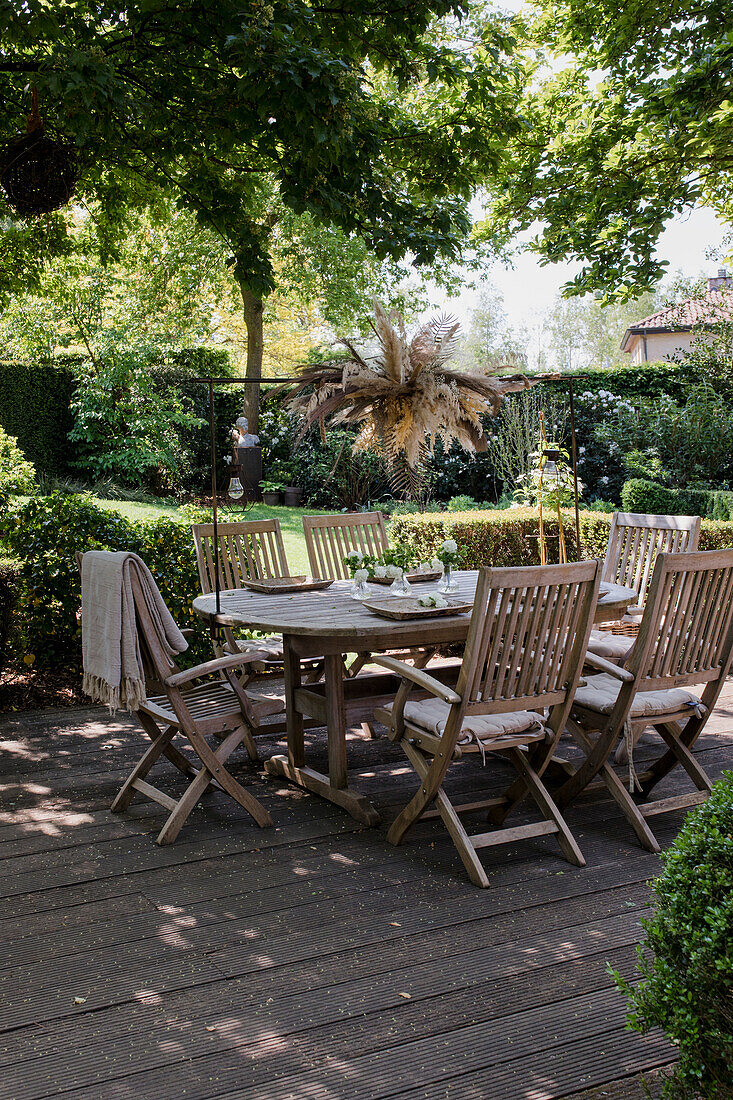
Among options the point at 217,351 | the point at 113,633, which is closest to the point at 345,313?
the point at 217,351

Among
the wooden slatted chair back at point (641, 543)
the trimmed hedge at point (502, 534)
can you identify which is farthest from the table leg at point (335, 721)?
the trimmed hedge at point (502, 534)

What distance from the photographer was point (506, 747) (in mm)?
3332

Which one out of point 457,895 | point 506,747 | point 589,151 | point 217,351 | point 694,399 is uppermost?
point 589,151

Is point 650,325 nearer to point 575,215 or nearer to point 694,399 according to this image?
point 694,399

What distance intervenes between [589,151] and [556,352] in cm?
4785

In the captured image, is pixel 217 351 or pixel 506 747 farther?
pixel 217 351

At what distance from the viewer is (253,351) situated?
44.8 ft

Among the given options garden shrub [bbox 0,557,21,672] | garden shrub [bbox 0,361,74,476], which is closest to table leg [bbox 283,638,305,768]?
garden shrub [bbox 0,557,21,672]

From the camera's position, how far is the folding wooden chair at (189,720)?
11.5ft

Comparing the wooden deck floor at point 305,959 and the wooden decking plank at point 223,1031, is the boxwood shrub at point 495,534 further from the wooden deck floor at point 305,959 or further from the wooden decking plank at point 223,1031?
the wooden decking plank at point 223,1031

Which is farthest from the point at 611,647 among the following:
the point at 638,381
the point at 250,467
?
the point at 250,467

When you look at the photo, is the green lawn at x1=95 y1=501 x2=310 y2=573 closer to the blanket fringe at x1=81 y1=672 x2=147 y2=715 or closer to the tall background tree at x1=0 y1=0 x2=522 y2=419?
the tall background tree at x1=0 y1=0 x2=522 y2=419

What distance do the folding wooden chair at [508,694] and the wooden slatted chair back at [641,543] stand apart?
186cm

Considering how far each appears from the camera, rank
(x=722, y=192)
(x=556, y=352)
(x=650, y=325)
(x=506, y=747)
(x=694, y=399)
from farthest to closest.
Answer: (x=556, y=352)
(x=650, y=325)
(x=694, y=399)
(x=722, y=192)
(x=506, y=747)
